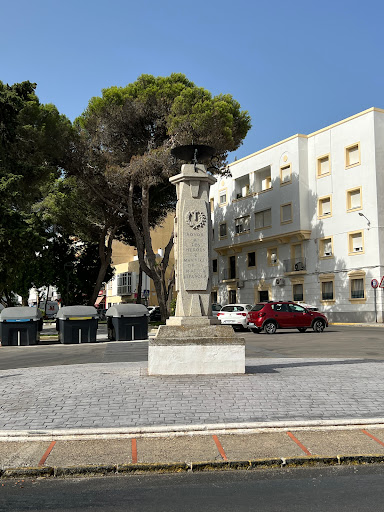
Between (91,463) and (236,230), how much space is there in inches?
1706

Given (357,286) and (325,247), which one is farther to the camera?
(325,247)

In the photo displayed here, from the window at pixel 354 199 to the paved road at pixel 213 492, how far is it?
33.4 meters

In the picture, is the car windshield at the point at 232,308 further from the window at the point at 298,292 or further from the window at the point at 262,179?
the window at the point at 262,179

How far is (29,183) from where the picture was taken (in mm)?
25172

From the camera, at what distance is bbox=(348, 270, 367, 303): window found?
114ft

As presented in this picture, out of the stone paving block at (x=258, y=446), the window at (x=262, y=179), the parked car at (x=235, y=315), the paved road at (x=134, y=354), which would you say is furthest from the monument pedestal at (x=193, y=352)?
the window at (x=262, y=179)

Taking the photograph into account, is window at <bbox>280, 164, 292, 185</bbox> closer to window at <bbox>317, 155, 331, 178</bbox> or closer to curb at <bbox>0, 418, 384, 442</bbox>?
window at <bbox>317, 155, 331, 178</bbox>

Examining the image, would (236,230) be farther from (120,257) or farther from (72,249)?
(120,257)

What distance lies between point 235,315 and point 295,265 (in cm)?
1570

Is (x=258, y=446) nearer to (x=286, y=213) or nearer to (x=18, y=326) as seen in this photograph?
(x=18, y=326)

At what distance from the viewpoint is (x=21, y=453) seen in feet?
15.7

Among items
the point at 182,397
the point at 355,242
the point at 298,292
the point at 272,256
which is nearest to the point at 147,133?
the point at 355,242

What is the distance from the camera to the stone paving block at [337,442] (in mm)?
4758

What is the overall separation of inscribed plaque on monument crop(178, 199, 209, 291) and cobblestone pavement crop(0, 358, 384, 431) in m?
1.72
